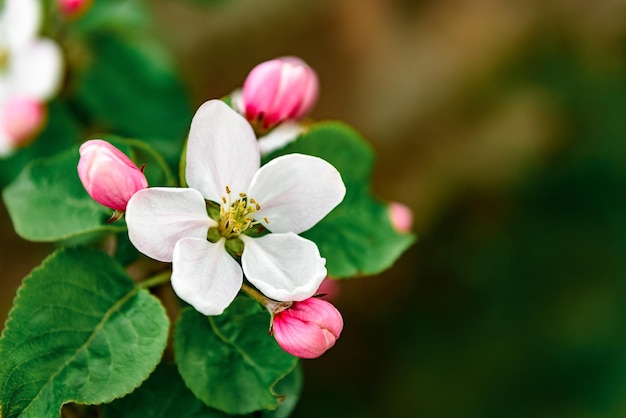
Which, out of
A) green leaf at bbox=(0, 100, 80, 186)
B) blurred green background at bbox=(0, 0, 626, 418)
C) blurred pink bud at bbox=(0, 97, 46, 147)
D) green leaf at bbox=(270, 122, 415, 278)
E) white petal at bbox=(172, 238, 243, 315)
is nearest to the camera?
white petal at bbox=(172, 238, 243, 315)

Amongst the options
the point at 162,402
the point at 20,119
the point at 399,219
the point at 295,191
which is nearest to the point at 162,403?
the point at 162,402

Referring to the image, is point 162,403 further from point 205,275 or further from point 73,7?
point 73,7

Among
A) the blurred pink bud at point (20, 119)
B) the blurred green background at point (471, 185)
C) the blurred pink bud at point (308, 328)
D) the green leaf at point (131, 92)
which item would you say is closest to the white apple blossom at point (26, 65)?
the blurred pink bud at point (20, 119)

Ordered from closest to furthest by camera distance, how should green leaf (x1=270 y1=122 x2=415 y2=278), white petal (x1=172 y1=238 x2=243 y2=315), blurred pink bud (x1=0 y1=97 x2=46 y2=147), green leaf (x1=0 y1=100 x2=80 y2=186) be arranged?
1. white petal (x1=172 y1=238 x2=243 y2=315)
2. green leaf (x1=270 y1=122 x2=415 y2=278)
3. blurred pink bud (x1=0 y1=97 x2=46 y2=147)
4. green leaf (x1=0 y1=100 x2=80 y2=186)

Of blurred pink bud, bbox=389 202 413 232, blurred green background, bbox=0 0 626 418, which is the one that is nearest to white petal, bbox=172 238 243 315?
blurred pink bud, bbox=389 202 413 232

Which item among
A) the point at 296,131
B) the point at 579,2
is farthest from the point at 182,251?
the point at 579,2

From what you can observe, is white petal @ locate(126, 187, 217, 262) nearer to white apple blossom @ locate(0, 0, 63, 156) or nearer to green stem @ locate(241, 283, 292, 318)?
green stem @ locate(241, 283, 292, 318)

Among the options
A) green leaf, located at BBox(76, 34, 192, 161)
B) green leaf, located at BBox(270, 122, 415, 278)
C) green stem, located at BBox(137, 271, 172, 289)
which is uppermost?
green leaf, located at BBox(270, 122, 415, 278)
